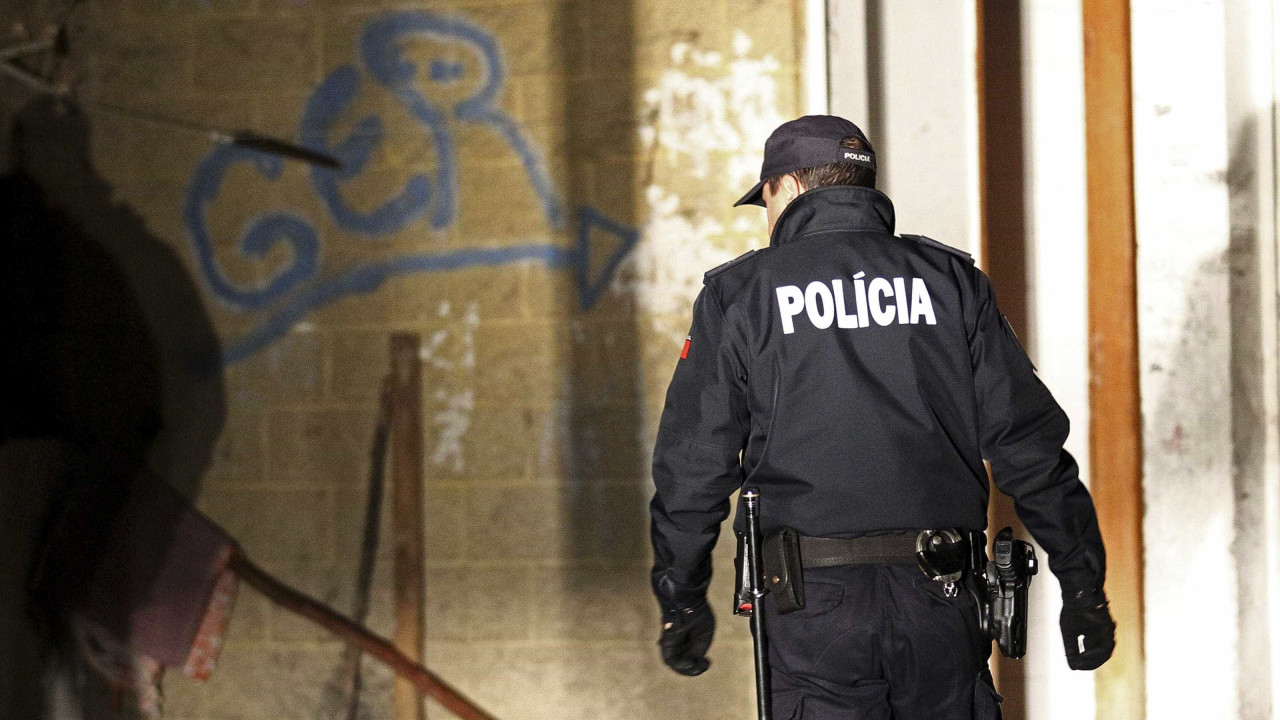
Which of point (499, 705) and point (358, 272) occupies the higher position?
point (358, 272)

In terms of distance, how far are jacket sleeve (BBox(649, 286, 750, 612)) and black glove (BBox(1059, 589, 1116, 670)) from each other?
25.7 inches

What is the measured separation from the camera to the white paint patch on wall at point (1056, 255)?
9.39ft

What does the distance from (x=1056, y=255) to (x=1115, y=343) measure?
0.28 m

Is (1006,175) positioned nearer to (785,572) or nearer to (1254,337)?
(1254,337)

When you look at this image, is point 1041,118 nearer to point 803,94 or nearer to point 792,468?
point 803,94

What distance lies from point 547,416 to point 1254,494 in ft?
6.19

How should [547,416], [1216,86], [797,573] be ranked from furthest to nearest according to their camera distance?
[547,416]
[1216,86]
[797,573]

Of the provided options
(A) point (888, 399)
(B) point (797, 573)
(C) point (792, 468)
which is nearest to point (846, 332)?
(A) point (888, 399)

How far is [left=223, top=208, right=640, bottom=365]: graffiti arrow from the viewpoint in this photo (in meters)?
2.97

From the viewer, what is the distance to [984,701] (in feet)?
5.94

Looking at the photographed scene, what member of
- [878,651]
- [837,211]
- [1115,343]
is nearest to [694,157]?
[837,211]

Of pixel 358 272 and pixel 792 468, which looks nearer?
pixel 792 468

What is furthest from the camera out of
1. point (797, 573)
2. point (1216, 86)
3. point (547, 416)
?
point (547, 416)

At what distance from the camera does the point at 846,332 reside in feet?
5.94
